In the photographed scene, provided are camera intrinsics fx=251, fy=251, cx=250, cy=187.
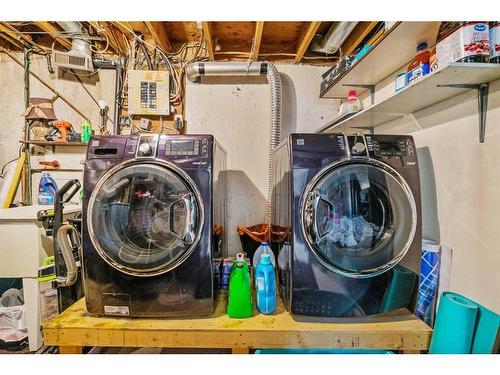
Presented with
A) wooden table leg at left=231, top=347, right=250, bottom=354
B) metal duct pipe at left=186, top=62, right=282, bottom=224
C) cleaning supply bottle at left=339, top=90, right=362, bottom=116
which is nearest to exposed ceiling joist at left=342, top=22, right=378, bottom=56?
cleaning supply bottle at left=339, top=90, right=362, bottom=116

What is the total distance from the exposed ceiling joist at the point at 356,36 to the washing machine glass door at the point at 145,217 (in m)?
1.88

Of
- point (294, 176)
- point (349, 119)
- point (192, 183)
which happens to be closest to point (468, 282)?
point (294, 176)

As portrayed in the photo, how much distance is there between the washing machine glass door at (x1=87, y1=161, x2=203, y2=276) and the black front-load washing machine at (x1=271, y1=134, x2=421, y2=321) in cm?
58

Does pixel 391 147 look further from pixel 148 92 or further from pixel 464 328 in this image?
pixel 148 92

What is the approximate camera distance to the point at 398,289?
4.41ft

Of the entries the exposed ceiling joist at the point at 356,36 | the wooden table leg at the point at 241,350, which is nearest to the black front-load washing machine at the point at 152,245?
the wooden table leg at the point at 241,350

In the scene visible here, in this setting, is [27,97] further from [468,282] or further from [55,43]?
[468,282]

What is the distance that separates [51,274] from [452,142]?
2.71m

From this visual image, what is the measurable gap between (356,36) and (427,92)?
1.18 meters

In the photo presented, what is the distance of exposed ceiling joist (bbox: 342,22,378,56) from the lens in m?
1.99

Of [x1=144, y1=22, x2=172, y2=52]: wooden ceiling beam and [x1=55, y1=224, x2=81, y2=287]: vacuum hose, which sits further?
[x1=144, y1=22, x2=172, y2=52]: wooden ceiling beam

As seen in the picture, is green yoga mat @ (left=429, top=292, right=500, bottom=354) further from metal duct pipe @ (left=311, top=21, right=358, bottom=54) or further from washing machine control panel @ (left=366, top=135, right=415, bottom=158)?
metal duct pipe @ (left=311, top=21, right=358, bottom=54)

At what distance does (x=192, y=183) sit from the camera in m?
1.36
